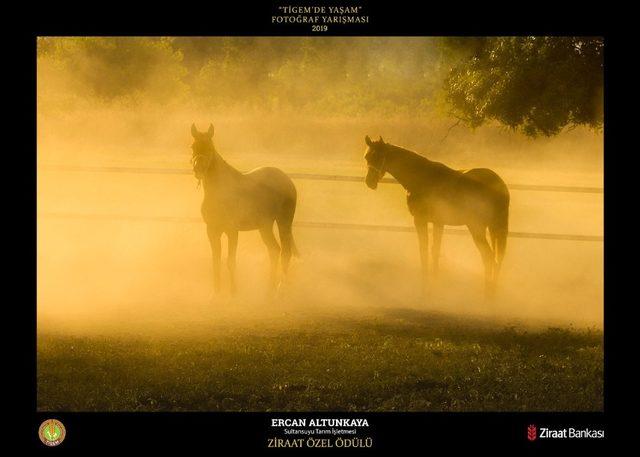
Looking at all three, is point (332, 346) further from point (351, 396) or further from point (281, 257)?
point (281, 257)

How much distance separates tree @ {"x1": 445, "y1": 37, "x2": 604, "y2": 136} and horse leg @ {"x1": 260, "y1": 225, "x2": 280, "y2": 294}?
140 inches

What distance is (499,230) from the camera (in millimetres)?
11812

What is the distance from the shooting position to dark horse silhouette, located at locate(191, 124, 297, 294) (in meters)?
10.6

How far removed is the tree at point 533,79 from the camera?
10.9 meters

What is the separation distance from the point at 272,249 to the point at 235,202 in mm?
1025

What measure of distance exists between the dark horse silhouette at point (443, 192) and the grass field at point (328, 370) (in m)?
1.77

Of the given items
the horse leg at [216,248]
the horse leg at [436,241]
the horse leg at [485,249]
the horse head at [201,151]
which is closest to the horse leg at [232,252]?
the horse leg at [216,248]

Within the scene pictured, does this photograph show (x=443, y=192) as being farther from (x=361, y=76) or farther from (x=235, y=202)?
(x=361, y=76)

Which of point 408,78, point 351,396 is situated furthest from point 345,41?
point 351,396

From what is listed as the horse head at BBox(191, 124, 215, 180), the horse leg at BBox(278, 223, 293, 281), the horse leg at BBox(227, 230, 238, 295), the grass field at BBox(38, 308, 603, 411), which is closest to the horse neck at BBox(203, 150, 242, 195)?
the horse head at BBox(191, 124, 215, 180)

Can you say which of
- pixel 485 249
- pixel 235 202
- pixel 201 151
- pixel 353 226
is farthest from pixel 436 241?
pixel 201 151
